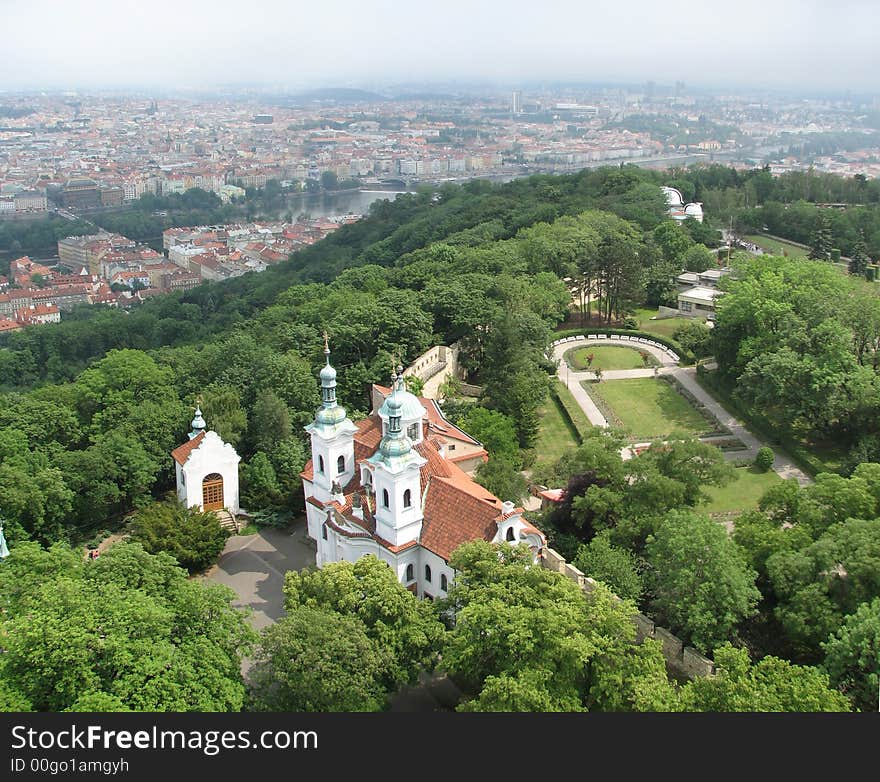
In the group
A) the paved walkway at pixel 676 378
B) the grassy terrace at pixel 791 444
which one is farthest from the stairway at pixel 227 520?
the grassy terrace at pixel 791 444

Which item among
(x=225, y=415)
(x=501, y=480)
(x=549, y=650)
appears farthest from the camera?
(x=225, y=415)

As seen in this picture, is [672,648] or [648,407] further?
[648,407]

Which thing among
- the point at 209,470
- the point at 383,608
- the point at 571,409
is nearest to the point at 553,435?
the point at 571,409

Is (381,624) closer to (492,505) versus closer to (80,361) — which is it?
(492,505)

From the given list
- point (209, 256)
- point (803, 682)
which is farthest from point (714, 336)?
point (209, 256)

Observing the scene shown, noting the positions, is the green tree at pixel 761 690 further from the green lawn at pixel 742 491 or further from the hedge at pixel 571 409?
the hedge at pixel 571 409

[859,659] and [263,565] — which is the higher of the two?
[859,659]

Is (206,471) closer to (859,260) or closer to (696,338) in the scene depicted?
(696,338)

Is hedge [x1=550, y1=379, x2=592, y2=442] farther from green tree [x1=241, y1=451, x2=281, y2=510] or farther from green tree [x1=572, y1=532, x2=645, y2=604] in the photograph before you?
green tree [x1=241, y1=451, x2=281, y2=510]
